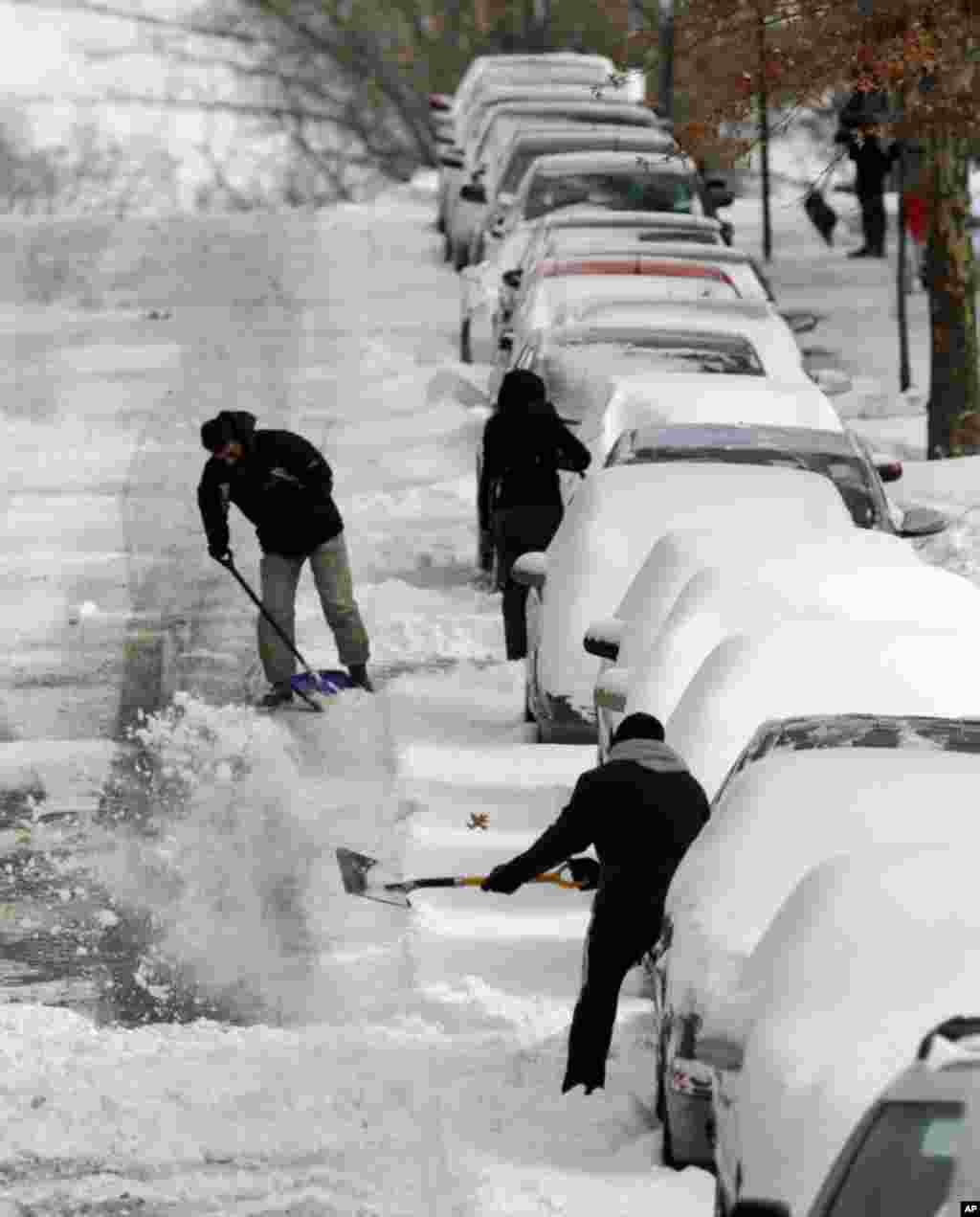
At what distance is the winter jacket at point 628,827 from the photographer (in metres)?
10.2

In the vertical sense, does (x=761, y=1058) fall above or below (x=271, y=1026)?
above

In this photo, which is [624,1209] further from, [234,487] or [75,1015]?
[234,487]

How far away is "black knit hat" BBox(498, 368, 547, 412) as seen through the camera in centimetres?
1677

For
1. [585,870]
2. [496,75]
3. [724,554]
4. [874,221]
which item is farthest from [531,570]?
[496,75]

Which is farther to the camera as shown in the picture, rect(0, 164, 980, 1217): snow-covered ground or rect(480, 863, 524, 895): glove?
rect(480, 863, 524, 895): glove

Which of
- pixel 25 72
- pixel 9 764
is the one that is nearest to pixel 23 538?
pixel 9 764

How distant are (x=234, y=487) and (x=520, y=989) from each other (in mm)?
5039

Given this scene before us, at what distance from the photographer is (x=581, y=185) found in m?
27.7

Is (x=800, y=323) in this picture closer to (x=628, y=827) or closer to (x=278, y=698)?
(x=278, y=698)

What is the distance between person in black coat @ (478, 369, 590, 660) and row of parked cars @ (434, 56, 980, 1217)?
1.01 feet

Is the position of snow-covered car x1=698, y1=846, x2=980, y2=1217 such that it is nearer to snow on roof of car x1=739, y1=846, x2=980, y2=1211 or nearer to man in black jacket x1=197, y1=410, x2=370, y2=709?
snow on roof of car x1=739, y1=846, x2=980, y2=1211

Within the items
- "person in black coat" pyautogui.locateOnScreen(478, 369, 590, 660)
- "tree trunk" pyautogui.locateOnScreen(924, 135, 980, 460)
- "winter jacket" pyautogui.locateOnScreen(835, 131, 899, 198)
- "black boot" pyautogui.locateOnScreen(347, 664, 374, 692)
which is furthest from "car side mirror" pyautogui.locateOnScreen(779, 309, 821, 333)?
"black boot" pyautogui.locateOnScreen(347, 664, 374, 692)

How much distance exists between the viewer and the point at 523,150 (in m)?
30.0

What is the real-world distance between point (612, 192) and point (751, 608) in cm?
1558
